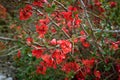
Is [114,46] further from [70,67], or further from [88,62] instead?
[70,67]

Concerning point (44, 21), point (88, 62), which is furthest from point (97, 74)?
point (44, 21)

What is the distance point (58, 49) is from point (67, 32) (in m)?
0.78

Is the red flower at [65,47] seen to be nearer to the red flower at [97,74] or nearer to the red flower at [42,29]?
the red flower at [42,29]

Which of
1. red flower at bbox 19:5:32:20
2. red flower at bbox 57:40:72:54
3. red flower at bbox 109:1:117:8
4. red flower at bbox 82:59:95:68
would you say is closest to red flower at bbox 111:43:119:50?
red flower at bbox 82:59:95:68

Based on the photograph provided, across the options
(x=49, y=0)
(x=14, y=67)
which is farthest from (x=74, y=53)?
(x=14, y=67)

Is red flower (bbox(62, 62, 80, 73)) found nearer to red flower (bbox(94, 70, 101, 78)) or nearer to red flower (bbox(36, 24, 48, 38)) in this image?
red flower (bbox(94, 70, 101, 78))

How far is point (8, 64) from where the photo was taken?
16.4ft

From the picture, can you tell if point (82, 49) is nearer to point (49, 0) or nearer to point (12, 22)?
point (49, 0)

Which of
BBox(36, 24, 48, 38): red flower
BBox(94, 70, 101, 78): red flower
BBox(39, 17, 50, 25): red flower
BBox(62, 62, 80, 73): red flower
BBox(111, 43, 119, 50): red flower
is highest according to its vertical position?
BBox(39, 17, 50, 25): red flower

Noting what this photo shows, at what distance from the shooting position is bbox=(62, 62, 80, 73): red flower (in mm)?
3432

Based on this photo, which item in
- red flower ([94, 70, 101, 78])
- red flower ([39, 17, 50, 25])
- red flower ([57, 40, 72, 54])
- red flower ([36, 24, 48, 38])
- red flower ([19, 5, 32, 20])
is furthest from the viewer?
red flower ([94, 70, 101, 78])

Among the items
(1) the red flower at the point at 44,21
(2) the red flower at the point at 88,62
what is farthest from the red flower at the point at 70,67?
(1) the red flower at the point at 44,21

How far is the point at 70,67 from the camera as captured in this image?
3.46m

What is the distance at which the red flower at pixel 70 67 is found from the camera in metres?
3.43
